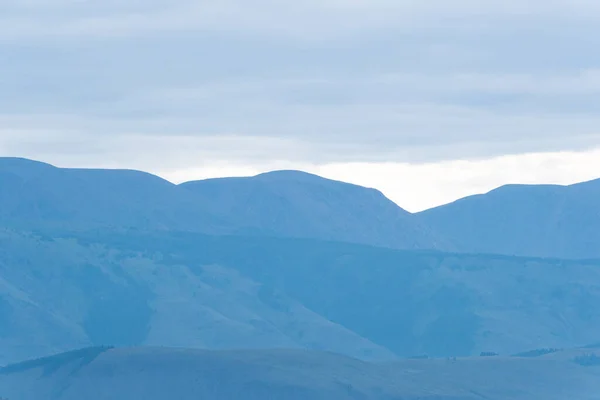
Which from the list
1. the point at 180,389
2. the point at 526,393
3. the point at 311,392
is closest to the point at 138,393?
the point at 180,389

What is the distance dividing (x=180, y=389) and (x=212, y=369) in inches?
270

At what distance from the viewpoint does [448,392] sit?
623 ft

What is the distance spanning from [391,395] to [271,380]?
525 inches

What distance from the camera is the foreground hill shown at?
180750 mm

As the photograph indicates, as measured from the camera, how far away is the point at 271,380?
18462cm

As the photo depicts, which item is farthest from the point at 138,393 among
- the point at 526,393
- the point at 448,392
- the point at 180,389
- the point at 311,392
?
the point at 526,393

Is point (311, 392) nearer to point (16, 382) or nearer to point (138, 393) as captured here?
point (138, 393)

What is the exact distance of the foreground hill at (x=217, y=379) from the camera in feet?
593

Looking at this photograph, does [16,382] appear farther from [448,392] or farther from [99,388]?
[448,392]

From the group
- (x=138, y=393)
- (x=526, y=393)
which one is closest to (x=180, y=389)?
(x=138, y=393)

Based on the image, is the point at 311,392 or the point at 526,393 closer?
the point at 311,392

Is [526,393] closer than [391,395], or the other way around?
[391,395]

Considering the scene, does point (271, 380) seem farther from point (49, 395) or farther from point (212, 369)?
point (49, 395)

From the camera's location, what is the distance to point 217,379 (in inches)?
7249
